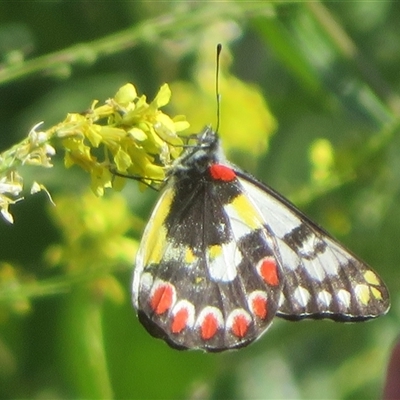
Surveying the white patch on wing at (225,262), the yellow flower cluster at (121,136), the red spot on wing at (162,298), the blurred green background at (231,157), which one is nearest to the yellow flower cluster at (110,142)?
the yellow flower cluster at (121,136)

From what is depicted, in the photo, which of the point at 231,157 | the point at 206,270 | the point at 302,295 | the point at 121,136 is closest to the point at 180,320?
the point at 206,270

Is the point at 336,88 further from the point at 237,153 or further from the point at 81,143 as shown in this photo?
the point at 81,143

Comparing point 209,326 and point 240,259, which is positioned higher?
point 240,259

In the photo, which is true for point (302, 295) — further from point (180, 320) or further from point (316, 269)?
point (180, 320)

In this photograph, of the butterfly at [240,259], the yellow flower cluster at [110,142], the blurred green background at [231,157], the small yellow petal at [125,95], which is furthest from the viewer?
the blurred green background at [231,157]

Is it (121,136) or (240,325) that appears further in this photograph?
(240,325)

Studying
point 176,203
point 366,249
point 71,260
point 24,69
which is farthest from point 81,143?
point 366,249

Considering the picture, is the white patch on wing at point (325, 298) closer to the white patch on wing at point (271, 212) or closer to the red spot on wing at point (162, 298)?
the white patch on wing at point (271, 212)
